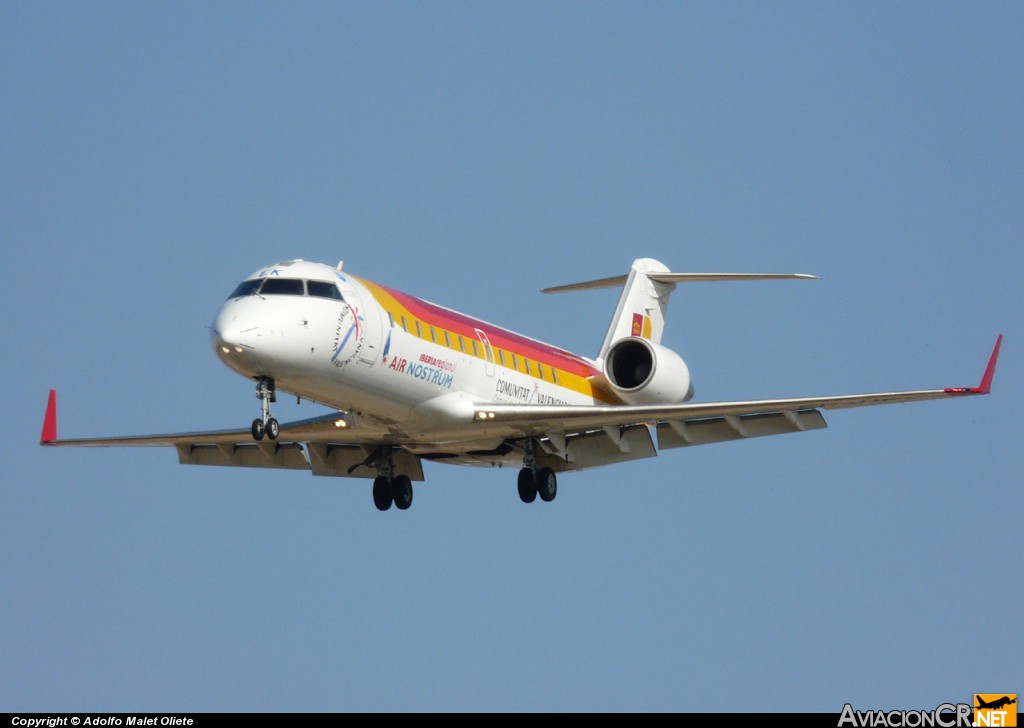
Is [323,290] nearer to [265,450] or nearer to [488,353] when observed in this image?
[488,353]

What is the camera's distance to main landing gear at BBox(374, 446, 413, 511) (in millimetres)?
28391

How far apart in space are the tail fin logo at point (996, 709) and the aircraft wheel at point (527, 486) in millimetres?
8792

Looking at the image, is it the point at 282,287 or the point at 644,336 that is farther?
the point at 644,336

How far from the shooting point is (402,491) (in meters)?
28.4

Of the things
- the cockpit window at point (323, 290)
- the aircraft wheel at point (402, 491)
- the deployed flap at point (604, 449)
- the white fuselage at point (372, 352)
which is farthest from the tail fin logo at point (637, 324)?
the cockpit window at point (323, 290)

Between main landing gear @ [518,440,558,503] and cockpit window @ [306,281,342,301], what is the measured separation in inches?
183

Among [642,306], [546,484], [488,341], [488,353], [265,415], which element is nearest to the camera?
[265,415]

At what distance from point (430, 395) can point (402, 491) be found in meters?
3.11

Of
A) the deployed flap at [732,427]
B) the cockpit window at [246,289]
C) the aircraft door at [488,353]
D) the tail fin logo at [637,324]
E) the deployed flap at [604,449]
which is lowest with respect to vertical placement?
the cockpit window at [246,289]

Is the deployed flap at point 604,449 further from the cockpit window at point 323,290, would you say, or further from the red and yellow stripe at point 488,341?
the cockpit window at point 323,290

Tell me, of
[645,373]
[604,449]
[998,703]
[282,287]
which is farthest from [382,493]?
[998,703]

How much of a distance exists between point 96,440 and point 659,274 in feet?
32.9

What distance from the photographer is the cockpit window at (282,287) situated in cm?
2414

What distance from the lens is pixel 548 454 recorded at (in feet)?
91.7
